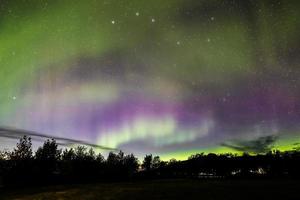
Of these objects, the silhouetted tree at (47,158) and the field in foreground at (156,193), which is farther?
the silhouetted tree at (47,158)

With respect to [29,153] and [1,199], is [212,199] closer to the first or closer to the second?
[1,199]

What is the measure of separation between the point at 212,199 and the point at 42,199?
66.1ft

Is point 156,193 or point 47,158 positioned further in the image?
point 47,158

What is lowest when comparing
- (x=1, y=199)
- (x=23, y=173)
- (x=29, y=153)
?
(x=1, y=199)

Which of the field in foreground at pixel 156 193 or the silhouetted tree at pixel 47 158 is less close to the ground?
the silhouetted tree at pixel 47 158

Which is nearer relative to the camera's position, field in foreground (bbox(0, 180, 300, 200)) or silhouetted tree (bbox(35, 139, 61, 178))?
field in foreground (bbox(0, 180, 300, 200))

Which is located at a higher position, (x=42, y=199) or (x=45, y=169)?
(x=45, y=169)

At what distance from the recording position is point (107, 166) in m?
120

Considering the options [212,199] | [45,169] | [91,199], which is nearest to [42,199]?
[91,199]

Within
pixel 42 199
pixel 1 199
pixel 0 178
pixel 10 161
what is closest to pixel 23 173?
pixel 0 178

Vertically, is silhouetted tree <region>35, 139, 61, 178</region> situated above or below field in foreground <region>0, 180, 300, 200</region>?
above

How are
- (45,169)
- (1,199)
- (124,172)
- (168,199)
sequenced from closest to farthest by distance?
(168,199)
(1,199)
(45,169)
(124,172)

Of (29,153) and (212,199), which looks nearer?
(212,199)

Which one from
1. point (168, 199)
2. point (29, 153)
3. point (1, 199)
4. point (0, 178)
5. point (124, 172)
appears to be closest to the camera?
point (168, 199)
